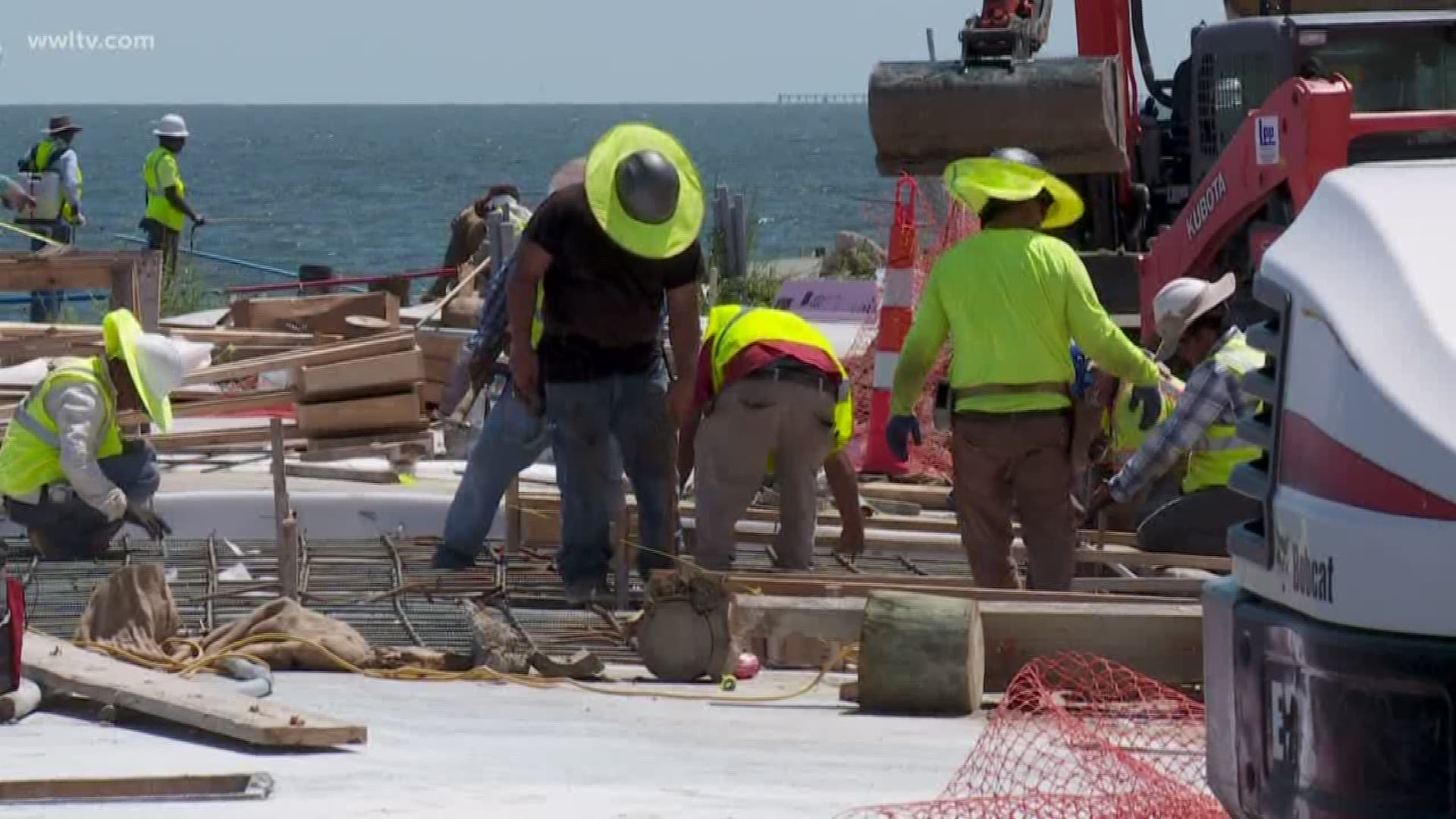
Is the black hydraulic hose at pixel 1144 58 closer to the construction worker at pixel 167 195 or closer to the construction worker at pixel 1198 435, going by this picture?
the construction worker at pixel 1198 435

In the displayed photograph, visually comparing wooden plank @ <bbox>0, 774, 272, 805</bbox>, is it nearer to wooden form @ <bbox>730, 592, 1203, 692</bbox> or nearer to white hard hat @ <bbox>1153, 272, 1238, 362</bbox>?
wooden form @ <bbox>730, 592, 1203, 692</bbox>

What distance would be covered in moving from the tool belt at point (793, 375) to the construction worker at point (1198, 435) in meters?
1.13

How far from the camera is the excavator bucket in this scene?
12.6 m

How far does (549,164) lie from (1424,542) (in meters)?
125

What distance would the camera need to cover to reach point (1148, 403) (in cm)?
876

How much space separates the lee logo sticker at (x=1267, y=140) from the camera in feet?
36.1

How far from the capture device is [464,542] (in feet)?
33.6

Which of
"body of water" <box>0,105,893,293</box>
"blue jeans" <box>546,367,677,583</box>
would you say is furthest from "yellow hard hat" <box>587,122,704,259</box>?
"body of water" <box>0,105,893,293</box>

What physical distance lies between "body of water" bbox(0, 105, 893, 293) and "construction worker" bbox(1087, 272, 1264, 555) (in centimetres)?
1131

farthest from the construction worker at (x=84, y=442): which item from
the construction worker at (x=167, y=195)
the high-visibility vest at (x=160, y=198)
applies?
the high-visibility vest at (x=160, y=198)

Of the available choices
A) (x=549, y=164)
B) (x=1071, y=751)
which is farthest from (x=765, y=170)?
(x=1071, y=751)

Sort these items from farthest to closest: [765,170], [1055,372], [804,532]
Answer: [765,170] < [804,532] < [1055,372]

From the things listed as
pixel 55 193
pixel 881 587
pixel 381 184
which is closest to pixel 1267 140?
pixel 881 587

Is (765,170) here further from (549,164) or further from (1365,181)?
(1365,181)
